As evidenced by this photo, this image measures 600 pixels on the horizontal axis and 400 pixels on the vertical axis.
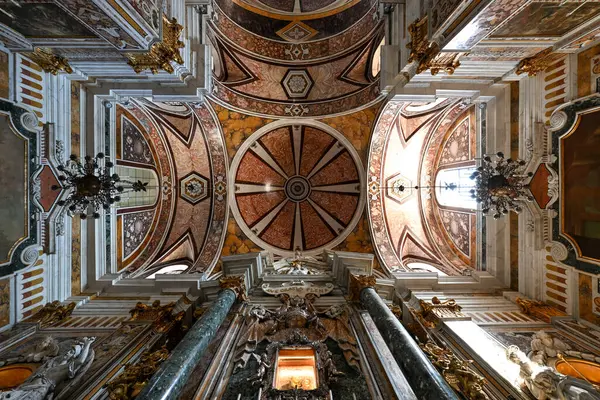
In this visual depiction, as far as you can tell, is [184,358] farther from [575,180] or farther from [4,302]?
[575,180]

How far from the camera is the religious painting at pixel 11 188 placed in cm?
593

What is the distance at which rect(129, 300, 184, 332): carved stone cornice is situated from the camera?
6703 millimetres

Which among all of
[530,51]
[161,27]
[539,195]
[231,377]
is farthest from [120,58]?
[539,195]

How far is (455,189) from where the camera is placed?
34.1 ft

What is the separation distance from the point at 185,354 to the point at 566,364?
23.0 ft

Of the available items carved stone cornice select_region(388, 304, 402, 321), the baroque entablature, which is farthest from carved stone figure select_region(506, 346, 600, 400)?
the baroque entablature

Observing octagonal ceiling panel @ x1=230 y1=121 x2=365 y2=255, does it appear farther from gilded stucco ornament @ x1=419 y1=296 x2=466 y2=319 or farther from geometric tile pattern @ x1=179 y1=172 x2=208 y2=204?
gilded stucco ornament @ x1=419 y1=296 x2=466 y2=319

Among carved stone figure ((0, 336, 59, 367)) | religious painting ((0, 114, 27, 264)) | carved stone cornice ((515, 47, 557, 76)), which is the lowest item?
carved stone figure ((0, 336, 59, 367))

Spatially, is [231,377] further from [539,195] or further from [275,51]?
[275,51]

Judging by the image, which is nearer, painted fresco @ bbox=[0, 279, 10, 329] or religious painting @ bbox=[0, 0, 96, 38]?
religious painting @ bbox=[0, 0, 96, 38]

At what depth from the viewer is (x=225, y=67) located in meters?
11.3

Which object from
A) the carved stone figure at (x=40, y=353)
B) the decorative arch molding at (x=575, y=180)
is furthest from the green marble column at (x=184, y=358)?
the decorative arch molding at (x=575, y=180)

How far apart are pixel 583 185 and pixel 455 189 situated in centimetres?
435

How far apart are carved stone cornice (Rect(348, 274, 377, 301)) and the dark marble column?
0.62m
